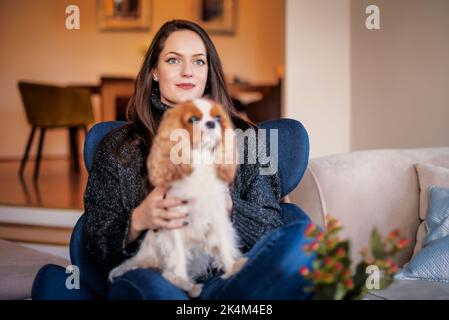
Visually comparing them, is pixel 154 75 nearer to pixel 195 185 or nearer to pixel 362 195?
pixel 195 185

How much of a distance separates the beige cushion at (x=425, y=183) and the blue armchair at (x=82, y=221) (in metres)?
0.62

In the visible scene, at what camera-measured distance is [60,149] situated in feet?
26.1

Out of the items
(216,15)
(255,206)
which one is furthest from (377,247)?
(216,15)

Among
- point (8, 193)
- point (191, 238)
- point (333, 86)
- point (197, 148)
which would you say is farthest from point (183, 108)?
point (8, 193)

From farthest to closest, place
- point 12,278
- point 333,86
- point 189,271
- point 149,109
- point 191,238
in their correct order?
point 333,86 → point 12,278 → point 149,109 → point 189,271 → point 191,238

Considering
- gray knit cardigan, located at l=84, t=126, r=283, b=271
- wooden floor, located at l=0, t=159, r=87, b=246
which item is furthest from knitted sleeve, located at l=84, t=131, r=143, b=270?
wooden floor, located at l=0, t=159, r=87, b=246

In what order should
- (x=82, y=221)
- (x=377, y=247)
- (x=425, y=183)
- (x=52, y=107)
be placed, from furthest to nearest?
(x=52, y=107) → (x=425, y=183) → (x=82, y=221) → (x=377, y=247)

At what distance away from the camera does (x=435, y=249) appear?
6.95ft

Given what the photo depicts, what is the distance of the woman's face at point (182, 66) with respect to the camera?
1.60 m

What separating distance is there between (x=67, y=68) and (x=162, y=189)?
22.7ft

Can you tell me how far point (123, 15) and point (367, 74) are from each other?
5.13 m

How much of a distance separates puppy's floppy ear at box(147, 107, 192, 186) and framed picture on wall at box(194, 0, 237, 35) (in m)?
6.76

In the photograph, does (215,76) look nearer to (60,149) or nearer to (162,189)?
(162,189)

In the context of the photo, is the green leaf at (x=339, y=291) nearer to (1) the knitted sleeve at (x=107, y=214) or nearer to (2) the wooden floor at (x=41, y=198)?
(1) the knitted sleeve at (x=107, y=214)
